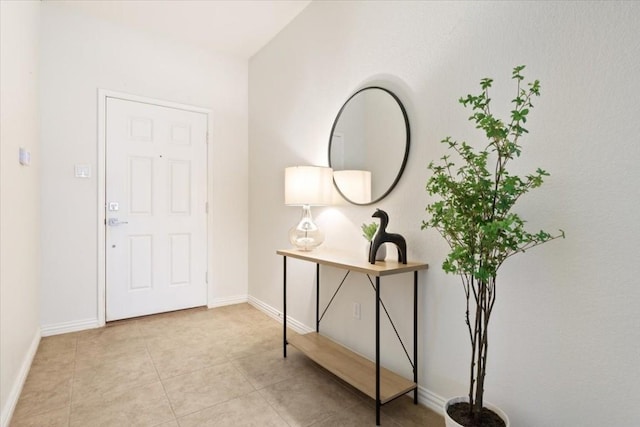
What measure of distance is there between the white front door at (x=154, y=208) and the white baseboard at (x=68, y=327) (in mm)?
147

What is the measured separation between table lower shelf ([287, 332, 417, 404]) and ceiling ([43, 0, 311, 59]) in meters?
2.71

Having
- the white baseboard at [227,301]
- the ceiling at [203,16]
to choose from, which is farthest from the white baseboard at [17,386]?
the ceiling at [203,16]

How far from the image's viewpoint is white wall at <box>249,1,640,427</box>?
116 centimetres

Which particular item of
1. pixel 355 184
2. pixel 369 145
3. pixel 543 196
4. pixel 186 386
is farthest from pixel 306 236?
pixel 543 196

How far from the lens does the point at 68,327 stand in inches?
113

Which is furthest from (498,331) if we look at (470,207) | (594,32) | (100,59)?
(100,59)

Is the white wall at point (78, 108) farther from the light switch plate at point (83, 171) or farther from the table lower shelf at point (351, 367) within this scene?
the table lower shelf at point (351, 367)

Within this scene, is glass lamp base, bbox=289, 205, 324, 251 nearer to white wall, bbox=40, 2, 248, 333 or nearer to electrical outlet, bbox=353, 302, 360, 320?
electrical outlet, bbox=353, 302, 360, 320

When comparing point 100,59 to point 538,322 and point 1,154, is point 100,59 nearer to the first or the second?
point 1,154

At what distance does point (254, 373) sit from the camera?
2.16m

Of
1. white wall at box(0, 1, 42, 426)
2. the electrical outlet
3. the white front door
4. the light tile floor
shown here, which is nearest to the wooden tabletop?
the electrical outlet

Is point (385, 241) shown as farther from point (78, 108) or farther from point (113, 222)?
point (78, 108)

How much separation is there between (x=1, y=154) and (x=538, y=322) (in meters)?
2.53

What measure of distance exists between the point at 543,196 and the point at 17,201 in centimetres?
271
